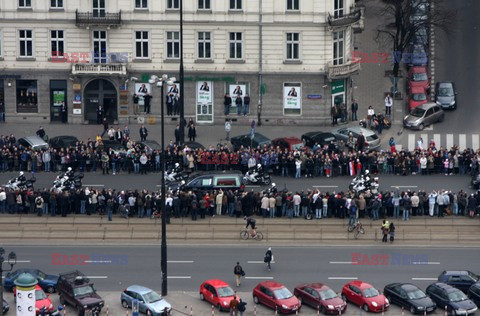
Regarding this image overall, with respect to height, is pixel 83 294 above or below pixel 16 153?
below

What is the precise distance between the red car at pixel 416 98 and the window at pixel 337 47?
5949 millimetres

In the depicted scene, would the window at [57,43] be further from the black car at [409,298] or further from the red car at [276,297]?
the black car at [409,298]

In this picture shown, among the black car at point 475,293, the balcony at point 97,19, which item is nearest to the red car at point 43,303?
the black car at point 475,293

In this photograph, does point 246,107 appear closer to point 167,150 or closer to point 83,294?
point 167,150

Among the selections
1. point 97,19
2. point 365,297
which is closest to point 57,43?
point 97,19

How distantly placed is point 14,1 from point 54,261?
29.9 m

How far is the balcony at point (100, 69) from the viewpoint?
101812 millimetres

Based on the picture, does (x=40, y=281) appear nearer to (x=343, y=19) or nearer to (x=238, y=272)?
(x=238, y=272)

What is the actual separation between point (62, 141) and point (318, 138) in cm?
1695

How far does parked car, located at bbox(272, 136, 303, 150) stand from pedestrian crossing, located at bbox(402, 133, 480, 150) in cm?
878

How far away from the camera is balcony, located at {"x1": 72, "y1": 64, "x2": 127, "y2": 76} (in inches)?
4008

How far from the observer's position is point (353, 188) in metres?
85.9

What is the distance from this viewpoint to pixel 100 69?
334ft

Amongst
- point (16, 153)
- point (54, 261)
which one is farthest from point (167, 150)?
point (54, 261)
